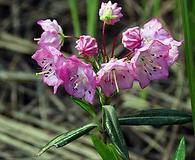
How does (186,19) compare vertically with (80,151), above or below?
above

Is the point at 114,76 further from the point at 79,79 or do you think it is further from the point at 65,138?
the point at 65,138

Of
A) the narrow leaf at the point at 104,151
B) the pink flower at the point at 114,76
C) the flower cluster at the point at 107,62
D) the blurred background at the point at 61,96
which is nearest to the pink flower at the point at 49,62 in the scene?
the flower cluster at the point at 107,62

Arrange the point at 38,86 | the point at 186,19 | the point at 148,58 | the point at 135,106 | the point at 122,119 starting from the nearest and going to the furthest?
the point at 186,19 → the point at 148,58 → the point at 122,119 → the point at 135,106 → the point at 38,86

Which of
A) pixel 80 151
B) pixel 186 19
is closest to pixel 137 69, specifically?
pixel 186 19

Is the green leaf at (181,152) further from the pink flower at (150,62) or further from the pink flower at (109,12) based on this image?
the pink flower at (109,12)

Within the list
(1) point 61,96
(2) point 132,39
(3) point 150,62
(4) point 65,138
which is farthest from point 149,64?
(1) point 61,96

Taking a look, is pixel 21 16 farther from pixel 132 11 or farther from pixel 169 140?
pixel 169 140
